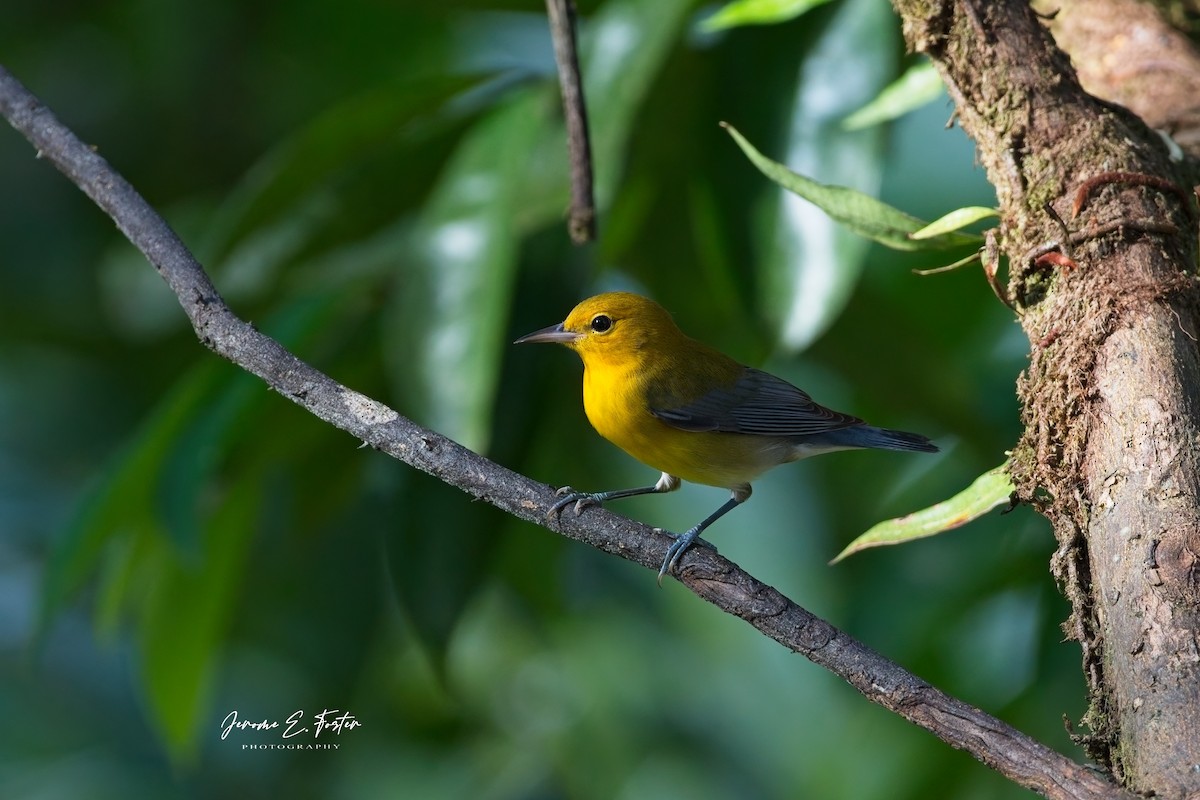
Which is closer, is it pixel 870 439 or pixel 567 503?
pixel 567 503

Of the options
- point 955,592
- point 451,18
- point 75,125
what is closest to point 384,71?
point 451,18

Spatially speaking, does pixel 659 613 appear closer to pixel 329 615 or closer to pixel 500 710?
pixel 500 710

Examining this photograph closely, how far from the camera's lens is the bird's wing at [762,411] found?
3.47 m

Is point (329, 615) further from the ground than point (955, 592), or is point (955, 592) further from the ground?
point (955, 592)

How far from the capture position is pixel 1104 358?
2.15 metres

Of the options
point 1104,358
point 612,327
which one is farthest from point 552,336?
point 1104,358

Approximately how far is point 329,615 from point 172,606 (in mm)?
729

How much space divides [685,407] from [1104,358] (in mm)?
1458

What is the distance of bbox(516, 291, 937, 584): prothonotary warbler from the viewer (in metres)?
3.36

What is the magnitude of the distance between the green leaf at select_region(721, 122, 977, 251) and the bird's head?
0.94 meters

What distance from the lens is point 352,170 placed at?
3.68 metres

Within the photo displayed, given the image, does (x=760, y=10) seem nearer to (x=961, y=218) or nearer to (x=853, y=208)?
(x=853, y=208)

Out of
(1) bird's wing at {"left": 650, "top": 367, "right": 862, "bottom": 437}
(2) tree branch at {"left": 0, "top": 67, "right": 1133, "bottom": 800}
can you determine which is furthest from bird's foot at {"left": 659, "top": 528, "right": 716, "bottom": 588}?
(1) bird's wing at {"left": 650, "top": 367, "right": 862, "bottom": 437}

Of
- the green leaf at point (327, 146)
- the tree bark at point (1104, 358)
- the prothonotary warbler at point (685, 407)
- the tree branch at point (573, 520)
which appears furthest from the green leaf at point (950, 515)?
the green leaf at point (327, 146)
